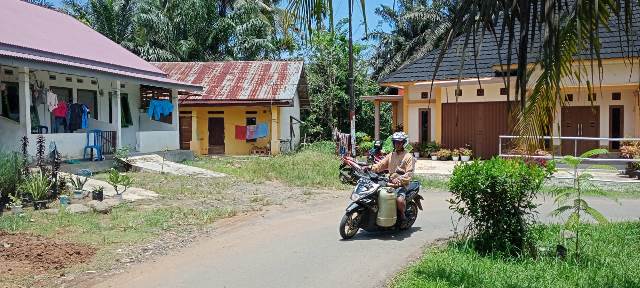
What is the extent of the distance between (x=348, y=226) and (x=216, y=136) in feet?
67.3

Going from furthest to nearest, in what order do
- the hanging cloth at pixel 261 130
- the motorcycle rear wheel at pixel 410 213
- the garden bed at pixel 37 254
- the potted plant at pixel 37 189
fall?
the hanging cloth at pixel 261 130
the potted plant at pixel 37 189
the motorcycle rear wheel at pixel 410 213
the garden bed at pixel 37 254

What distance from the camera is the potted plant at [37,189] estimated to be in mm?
10053

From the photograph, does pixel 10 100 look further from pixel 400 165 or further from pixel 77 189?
pixel 400 165

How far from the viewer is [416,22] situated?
35.3 m

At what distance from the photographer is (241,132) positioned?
26609 mm

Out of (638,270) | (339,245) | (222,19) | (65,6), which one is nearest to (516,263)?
(638,270)

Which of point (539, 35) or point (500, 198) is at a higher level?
point (539, 35)

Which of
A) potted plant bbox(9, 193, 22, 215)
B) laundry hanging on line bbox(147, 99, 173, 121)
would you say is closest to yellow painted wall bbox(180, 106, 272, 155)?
laundry hanging on line bbox(147, 99, 173, 121)

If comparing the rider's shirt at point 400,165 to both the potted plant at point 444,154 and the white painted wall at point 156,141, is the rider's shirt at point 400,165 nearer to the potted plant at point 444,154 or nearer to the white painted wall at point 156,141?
the white painted wall at point 156,141

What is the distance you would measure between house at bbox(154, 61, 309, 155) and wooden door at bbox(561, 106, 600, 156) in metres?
11.4

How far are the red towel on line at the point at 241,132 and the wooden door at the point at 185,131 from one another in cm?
238

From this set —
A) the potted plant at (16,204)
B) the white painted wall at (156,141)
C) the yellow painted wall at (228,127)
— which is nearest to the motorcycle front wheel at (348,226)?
the potted plant at (16,204)

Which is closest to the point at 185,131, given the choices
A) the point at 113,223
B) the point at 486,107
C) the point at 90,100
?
the point at 90,100

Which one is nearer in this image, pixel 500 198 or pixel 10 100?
pixel 500 198
